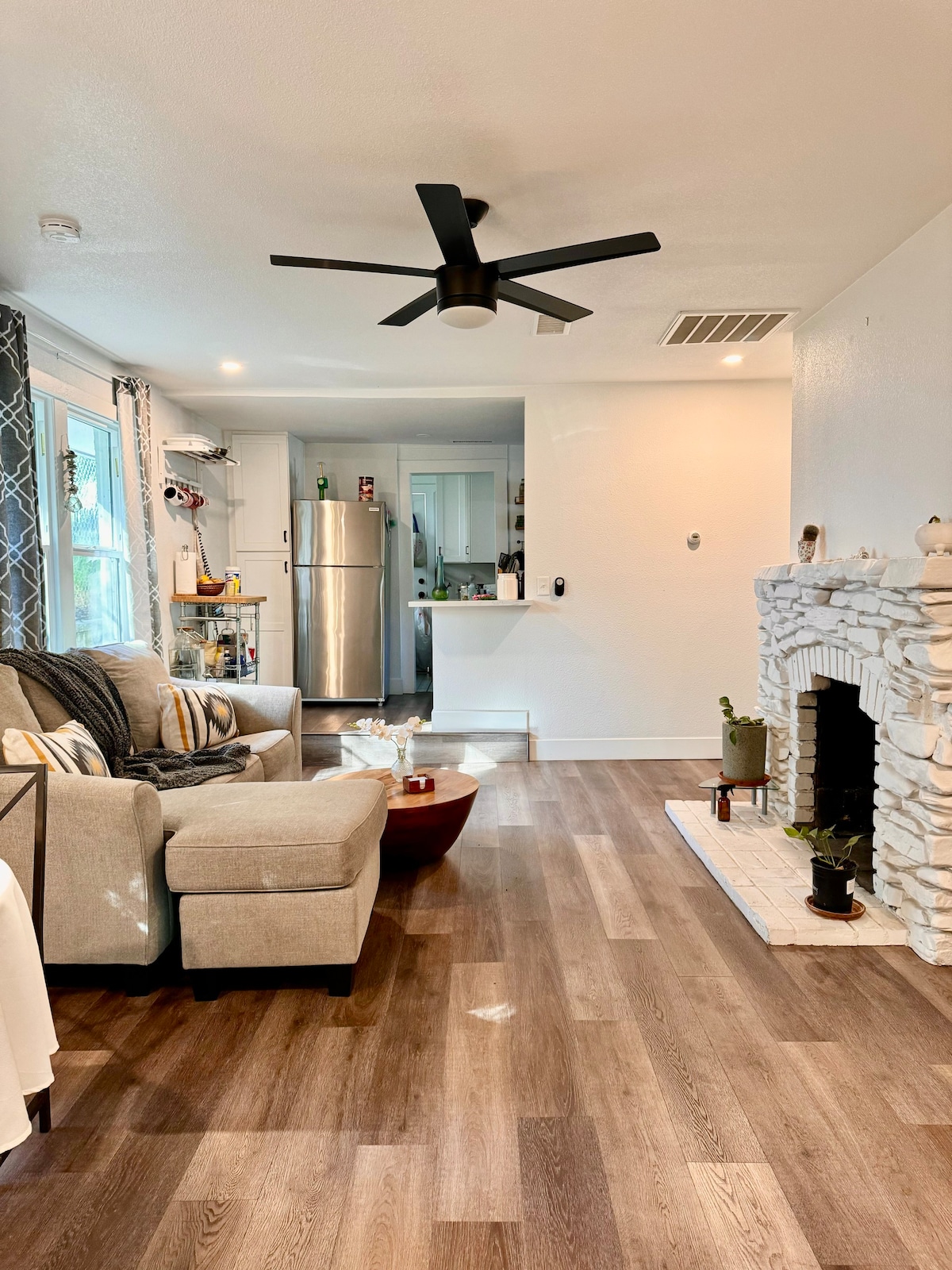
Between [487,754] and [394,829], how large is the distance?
2254 millimetres

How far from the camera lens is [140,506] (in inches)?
187

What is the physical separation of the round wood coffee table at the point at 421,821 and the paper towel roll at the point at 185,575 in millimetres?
2525

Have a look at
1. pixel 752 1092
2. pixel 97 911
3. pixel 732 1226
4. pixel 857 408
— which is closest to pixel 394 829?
pixel 97 911

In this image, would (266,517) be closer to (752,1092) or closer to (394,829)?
(394,829)

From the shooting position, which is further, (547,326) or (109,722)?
(547,326)

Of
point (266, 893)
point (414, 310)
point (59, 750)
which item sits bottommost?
point (266, 893)

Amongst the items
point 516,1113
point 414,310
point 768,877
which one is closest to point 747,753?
point 768,877

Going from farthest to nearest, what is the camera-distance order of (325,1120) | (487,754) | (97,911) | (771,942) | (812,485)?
(487,754) < (812,485) < (771,942) < (97,911) < (325,1120)

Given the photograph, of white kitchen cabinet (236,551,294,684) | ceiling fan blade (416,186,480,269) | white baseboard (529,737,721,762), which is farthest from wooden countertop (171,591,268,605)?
ceiling fan blade (416,186,480,269)

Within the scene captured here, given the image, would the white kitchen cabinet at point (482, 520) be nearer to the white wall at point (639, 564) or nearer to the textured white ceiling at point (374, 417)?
the textured white ceiling at point (374, 417)

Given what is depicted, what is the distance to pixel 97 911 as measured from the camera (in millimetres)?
2307

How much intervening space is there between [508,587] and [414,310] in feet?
9.18

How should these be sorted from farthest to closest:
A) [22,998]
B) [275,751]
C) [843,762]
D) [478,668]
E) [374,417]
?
1. [374,417]
2. [478,668]
3. [275,751]
4. [843,762]
5. [22,998]

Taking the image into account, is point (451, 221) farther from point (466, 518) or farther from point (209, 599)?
point (466, 518)
